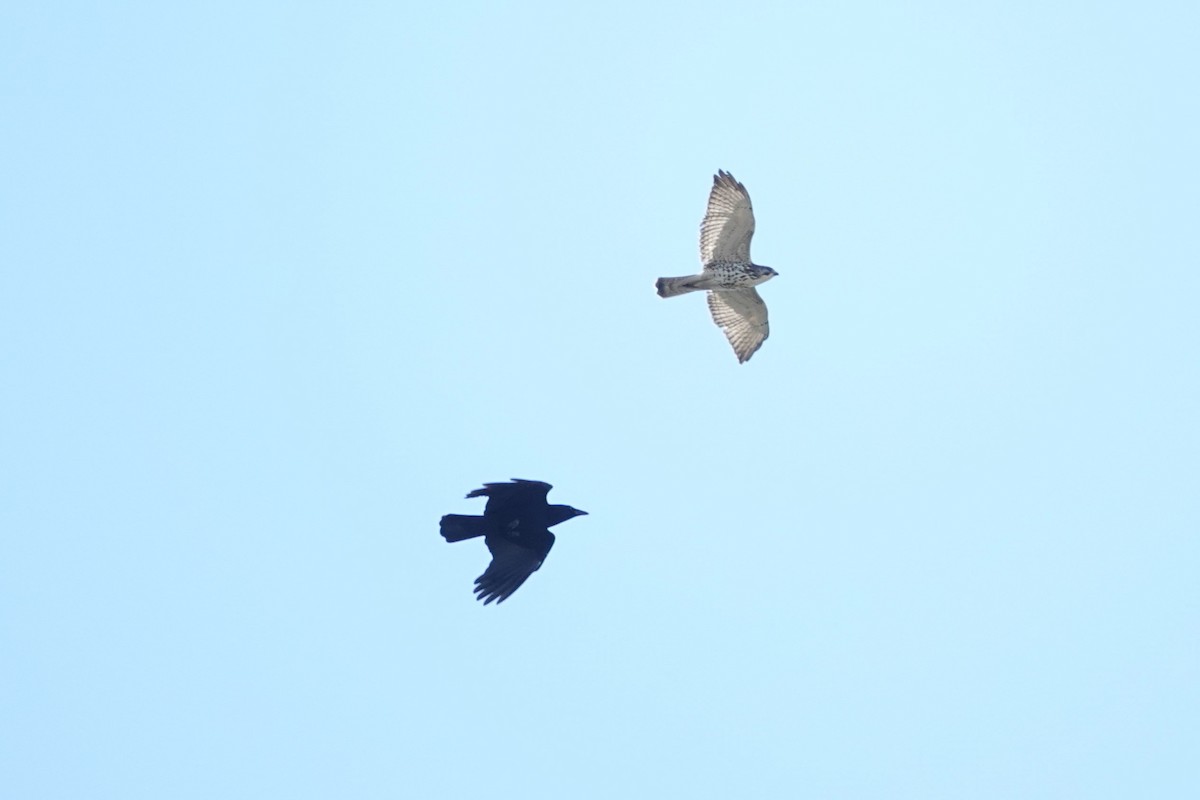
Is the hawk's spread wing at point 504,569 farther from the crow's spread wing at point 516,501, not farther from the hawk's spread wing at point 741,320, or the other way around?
the hawk's spread wing at point 741,320

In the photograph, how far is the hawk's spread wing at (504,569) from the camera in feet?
59.5

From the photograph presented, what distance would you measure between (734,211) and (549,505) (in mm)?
7199

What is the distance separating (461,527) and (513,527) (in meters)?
0.67

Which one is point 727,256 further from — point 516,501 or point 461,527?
point 461,527

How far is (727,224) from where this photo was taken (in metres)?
24.0

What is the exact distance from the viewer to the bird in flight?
23.9 meters

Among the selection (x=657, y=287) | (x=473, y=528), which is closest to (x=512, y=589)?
(x=473, y=528)

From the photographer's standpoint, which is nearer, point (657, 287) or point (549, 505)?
point (549, 505)

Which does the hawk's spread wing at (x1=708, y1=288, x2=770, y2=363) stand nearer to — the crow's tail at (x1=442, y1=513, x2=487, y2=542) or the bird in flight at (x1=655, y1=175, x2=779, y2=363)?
the bird in flight at (x1=655, y1=175, x2=779, y2=363)

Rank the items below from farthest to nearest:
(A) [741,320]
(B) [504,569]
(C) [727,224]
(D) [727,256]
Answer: (A) [741,320], (D) [727,256], (C) [727,224], (B) [504,569]

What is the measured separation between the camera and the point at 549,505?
18906 mm

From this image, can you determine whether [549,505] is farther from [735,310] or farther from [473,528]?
[735,310]

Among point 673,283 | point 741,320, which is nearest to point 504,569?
point 673,283

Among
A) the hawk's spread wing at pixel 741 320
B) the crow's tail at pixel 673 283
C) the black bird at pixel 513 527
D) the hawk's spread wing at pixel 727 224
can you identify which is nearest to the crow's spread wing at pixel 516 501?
the black bird at pixel 513 527
